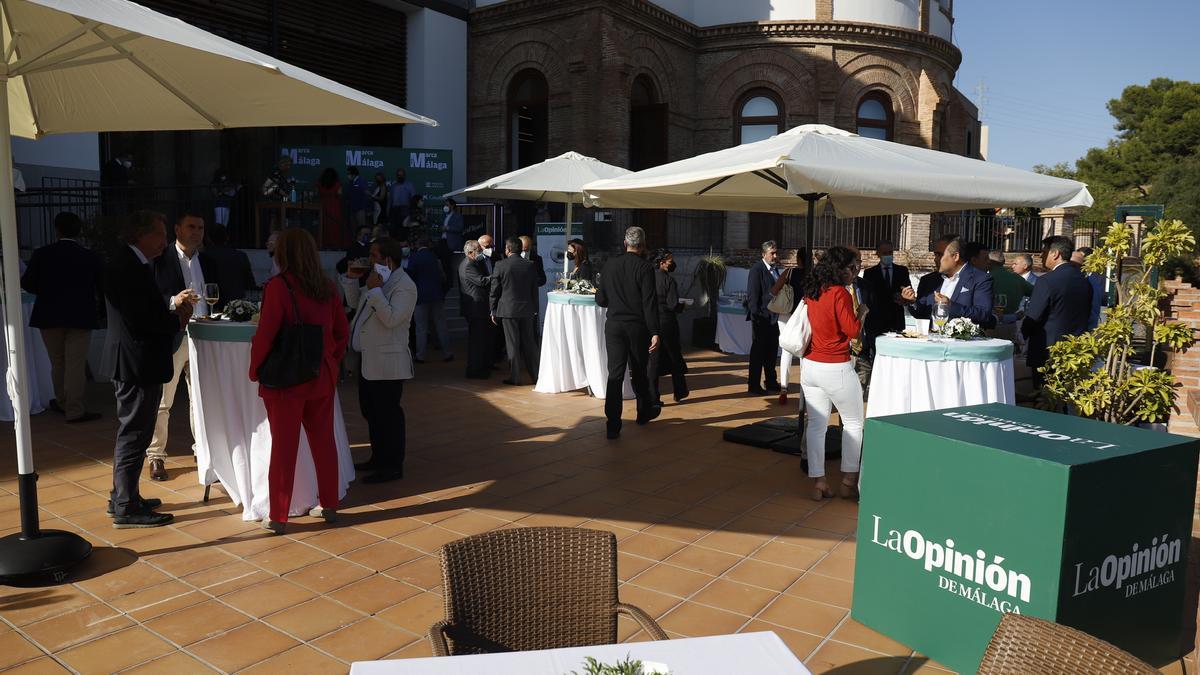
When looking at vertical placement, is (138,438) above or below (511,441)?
above

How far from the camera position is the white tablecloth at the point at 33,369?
26.4ft

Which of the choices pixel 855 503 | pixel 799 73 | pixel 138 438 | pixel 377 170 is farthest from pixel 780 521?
pixel 799 73

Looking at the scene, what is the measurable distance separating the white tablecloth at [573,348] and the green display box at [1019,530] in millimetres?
5930

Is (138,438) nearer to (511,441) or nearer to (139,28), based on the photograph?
(139,28)

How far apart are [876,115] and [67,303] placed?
61.1 ft

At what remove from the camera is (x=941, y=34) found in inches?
882

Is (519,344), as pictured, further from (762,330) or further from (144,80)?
(144,80)

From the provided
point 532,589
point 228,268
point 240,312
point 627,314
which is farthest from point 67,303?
point 532,589

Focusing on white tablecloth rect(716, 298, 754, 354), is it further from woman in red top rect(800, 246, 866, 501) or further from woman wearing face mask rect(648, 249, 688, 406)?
woman in red top rect(800, 246, 866, 501)

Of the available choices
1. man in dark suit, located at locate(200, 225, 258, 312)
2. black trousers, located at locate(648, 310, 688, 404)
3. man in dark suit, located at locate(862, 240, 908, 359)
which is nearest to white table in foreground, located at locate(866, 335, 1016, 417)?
man in dark suit, located at locate(862, 240, 908, 359)

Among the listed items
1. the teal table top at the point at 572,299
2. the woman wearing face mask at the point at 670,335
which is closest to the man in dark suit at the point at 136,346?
the teal table top at the point at 572,299

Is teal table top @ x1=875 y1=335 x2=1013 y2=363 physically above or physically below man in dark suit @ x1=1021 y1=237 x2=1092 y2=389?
below

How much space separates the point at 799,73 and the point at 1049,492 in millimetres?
18584

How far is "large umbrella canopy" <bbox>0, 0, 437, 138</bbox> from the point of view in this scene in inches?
154
